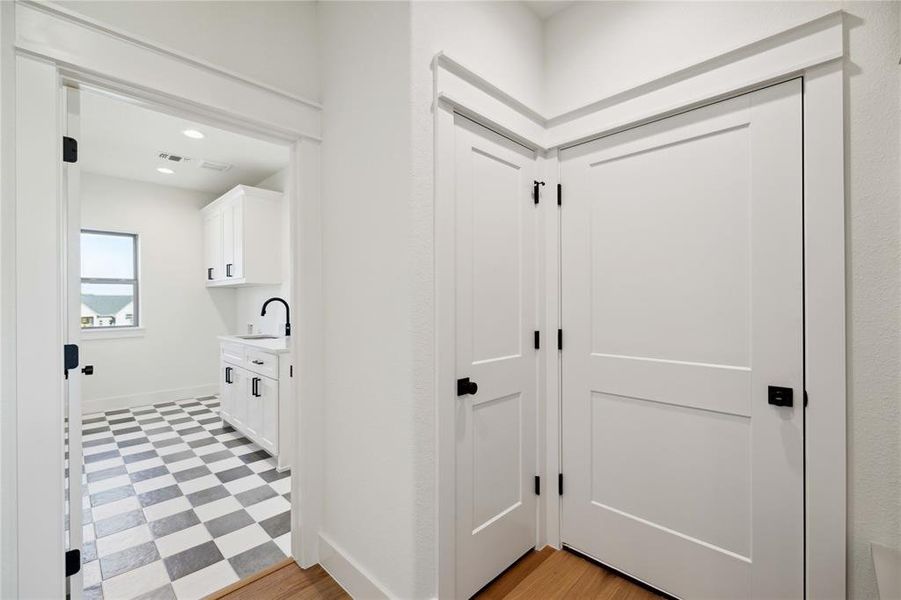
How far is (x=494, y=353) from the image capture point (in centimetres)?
178

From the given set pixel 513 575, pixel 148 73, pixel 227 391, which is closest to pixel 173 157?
pixel 227 391

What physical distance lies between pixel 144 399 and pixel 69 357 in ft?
14.0

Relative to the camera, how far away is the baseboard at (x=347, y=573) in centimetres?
160

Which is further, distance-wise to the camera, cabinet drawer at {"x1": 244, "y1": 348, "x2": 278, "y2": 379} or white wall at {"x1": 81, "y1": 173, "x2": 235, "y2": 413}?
white wall at {"x1": 81, "y1": 173, "x2": 235, "y2": 413}

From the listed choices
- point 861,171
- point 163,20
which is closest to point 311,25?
point 163,20

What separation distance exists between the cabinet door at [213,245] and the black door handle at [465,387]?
4091mm

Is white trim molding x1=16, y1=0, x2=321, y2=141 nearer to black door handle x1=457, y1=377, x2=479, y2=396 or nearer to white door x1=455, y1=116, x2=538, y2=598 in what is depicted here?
white door x1=455, y1=116, x2=538, y2=598

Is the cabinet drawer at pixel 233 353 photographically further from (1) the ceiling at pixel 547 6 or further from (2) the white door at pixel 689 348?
(1) the ceiling at pixel 547 6

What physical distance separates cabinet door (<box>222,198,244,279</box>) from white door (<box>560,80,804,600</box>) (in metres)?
3.57

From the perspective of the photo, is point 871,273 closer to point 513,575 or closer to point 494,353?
point 494,353

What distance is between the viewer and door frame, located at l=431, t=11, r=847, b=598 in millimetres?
1297

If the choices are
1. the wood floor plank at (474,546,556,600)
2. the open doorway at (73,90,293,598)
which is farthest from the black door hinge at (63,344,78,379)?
the wood floor plank at (474,546,556,600)

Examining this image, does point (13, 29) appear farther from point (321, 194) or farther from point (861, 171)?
point (861, 171)

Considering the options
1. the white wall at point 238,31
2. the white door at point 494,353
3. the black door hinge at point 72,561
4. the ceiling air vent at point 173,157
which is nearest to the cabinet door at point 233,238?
the ceiling air vent at point 173,157
